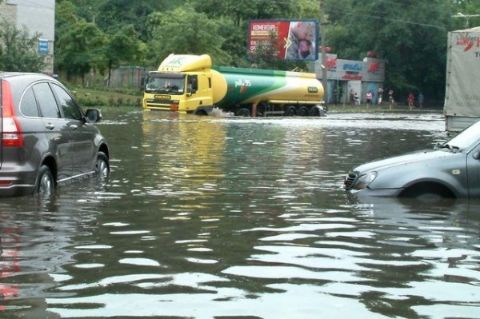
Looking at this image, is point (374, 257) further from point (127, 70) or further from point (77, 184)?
point (127, 70)

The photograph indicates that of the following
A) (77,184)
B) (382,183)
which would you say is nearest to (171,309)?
(382,183)

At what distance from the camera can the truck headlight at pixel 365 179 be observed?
11367 millimetres

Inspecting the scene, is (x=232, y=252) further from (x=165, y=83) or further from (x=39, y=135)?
(x=165, y=83)

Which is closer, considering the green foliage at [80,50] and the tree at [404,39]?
the green foliage at [80,50]

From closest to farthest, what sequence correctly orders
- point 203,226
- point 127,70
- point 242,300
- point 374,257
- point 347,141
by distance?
point 242,300, point 374,257, point 203,226, point 347,141, point 127,70

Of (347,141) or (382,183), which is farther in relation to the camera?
(347,141)

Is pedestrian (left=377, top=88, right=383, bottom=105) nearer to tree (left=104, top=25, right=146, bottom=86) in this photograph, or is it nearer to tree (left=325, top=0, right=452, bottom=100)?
tree (left=325, top=0, right=452, bottom=100)

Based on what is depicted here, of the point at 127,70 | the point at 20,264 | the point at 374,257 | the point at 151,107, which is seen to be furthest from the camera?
the point at 127,70

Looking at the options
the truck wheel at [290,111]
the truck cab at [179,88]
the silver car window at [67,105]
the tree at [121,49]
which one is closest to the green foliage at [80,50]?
the tree at [121,49]

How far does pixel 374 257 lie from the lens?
772cm

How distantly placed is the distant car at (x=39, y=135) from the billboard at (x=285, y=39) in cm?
5977

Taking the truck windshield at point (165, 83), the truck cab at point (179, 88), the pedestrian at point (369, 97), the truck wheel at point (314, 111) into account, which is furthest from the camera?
the pedestrian at point (369, 97)

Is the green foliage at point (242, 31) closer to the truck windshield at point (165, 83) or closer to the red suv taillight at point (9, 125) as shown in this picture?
the truck windshield at point (165, 83)

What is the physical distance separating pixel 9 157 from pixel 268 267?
4.17m
